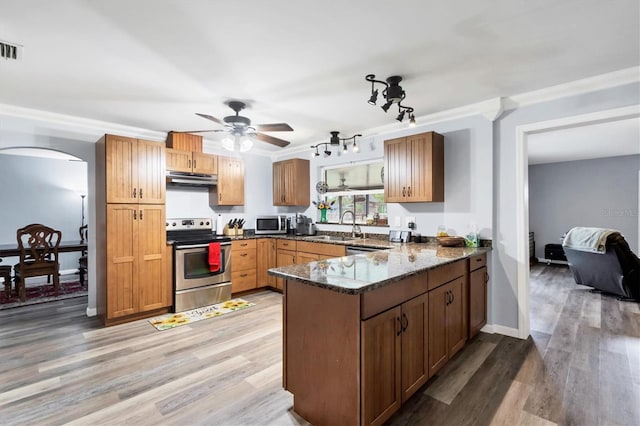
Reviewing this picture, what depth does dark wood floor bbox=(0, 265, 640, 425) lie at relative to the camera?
6.71ft

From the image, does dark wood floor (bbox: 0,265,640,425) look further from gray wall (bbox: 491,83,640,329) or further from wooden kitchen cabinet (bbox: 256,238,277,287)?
wooden kitchen cabinet (bbox: 256,238,277,287)

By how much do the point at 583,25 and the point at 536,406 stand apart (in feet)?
Result: 8.17

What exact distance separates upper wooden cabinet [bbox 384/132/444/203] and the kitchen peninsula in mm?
1354

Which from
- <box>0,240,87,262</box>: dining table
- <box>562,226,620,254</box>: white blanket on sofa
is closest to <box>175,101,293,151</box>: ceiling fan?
<box>0,240,87,262</box>: dining table

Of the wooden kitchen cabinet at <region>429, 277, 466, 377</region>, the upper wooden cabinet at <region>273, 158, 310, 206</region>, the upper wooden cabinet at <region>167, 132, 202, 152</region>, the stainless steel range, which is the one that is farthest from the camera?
the upper wooden cabinet at <region>273, 158, 310, 206</region>

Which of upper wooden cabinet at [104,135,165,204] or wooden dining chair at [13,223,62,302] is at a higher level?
upper wooden cabinet at [104,135,165,204]

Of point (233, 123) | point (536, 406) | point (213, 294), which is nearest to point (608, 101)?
point (536, 406)

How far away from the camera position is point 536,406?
6.93ft

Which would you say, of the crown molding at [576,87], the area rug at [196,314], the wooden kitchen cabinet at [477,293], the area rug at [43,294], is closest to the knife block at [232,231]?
the area rug at [196,314]

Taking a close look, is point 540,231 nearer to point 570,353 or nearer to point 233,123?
point 570,353

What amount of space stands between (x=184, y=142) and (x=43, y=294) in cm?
332

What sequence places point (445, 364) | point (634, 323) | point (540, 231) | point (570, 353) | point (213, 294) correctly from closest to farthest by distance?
point (445, 364) → point (570, 353) → point (634, 323) → point (213, 294) → point (540, 231)

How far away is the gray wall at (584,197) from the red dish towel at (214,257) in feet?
25.1

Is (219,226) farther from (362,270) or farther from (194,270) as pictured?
(362,270)
